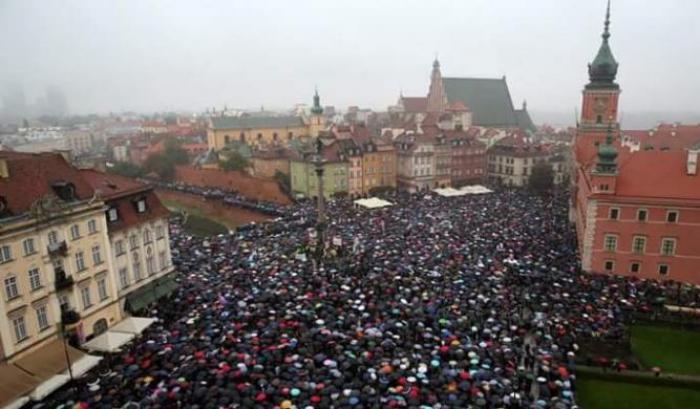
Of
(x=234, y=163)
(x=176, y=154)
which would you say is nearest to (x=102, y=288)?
(x=234, y=163)

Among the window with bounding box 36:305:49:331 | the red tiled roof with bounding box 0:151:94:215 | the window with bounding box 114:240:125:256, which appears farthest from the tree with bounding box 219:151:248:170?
the window with bounding box 36:305:49:331

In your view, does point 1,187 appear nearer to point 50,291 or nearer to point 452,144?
point 50,291

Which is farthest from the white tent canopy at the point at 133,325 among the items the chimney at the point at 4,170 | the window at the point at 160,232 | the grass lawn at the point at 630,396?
the grass lawn at the point at 630,396

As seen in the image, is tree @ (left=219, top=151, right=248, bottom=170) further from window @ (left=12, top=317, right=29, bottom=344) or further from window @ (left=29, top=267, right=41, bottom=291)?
window @ (left=12, top=317, right=29, bottom=344)

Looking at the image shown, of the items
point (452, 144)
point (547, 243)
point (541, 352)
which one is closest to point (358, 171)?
point (452, 144)

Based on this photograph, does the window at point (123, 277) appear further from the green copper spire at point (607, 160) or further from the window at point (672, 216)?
the window at point (672, 216)

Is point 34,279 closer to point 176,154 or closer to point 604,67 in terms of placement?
point 604,67
